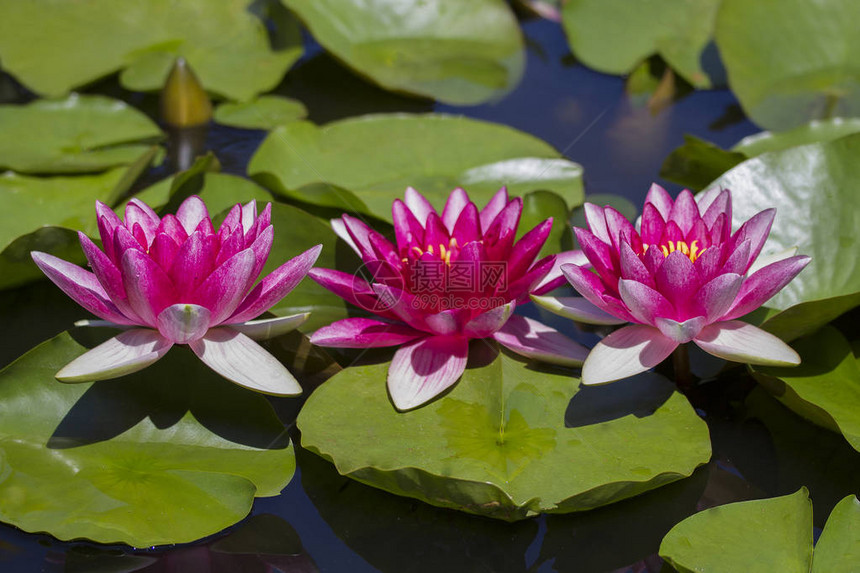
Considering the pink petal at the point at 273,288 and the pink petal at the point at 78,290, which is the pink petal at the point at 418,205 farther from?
the pink petal at the point at 78,290

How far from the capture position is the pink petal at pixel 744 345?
5.65ft

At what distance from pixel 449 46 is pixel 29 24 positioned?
5.82 ft

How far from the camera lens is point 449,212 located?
6.98 ft

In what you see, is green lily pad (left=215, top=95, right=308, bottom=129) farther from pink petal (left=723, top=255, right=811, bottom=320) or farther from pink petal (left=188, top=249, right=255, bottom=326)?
pink petal (left=723, top=255, right=811, bottom=320)

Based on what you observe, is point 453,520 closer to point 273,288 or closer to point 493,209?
point 273,288

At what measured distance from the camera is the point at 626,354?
1780mm

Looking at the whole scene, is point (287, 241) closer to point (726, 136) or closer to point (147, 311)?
point (147, 311)

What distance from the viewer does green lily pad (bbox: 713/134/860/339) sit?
6.57 ft

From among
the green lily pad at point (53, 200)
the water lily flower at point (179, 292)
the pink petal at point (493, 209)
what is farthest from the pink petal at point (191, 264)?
the pink petal at point (493, 209)

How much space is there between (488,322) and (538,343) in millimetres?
190

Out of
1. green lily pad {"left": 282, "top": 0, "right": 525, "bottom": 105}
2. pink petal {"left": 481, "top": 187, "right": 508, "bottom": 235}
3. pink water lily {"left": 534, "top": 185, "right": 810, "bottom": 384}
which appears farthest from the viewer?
green lily pad {"left": 282, "top": 0, "right": 525, "bottom": 105}

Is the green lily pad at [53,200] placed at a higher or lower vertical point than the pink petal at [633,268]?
lower

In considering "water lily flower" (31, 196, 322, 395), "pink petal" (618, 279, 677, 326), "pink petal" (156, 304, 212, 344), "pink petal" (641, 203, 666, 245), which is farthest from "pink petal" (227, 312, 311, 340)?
"pink petal" (641, 203, 666, 245)

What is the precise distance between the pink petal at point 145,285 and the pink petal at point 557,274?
881mm
